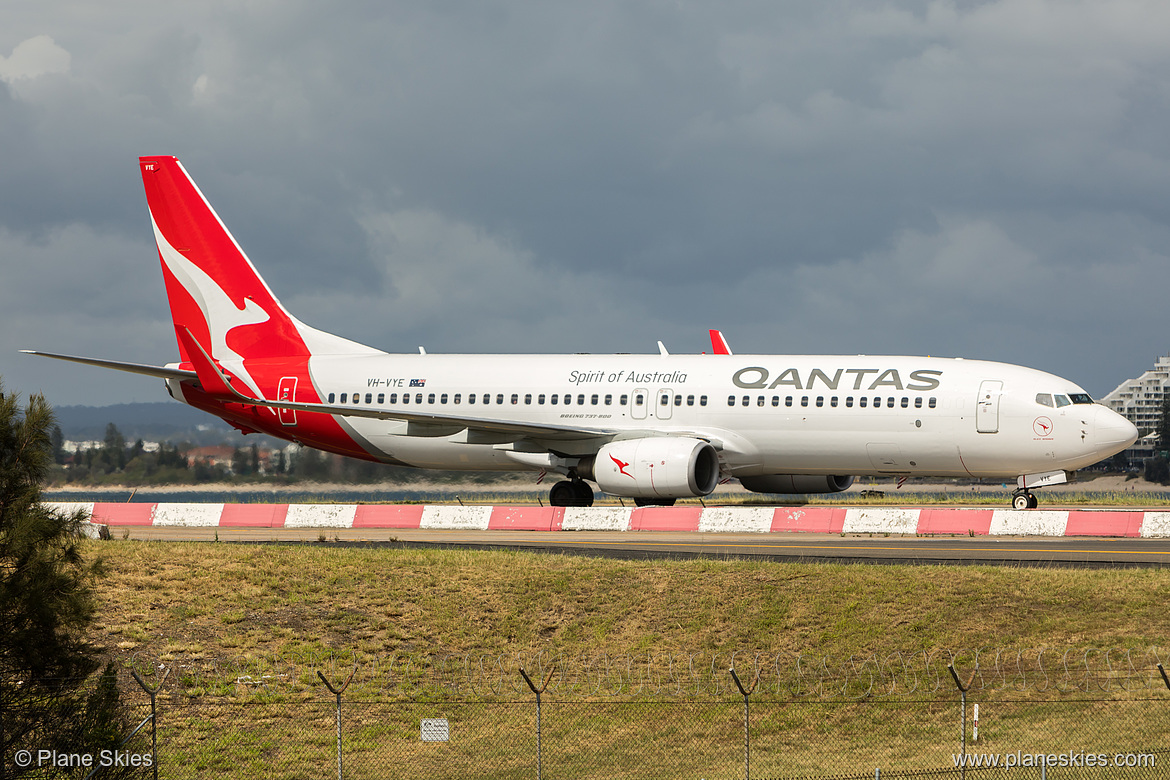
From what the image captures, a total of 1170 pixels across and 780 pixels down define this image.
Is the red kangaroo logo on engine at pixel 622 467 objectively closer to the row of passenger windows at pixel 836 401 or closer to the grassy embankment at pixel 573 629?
the row of passenger windows at pixel 836 401

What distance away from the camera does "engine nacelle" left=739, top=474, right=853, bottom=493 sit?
36500 mm

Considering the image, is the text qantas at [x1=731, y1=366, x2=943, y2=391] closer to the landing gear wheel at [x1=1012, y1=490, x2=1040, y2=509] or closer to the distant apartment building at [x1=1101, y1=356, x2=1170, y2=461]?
the landing gear wheel at [x1=1012, y1=490, x2=1040, y2=509]

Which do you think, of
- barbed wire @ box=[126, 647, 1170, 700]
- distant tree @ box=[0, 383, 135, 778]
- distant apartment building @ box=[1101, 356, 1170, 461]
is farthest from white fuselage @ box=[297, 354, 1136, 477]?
distant apartment building @ box=[1101, 356, 1170, 461]

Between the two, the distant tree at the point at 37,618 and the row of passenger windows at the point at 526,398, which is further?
the row of passenger windows at the point at 526,398

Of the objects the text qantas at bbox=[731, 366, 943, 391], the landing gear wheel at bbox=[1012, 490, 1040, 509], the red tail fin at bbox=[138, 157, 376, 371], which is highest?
the red tail fin at bbox=[138, 157, 376, 371]

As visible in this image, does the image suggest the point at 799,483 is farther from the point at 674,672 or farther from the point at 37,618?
the point at 37,618

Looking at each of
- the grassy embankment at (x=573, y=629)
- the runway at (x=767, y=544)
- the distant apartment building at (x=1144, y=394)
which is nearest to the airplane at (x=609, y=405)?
the runway at (x=767, y=544)

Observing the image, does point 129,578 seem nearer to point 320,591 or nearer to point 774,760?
point 320,591

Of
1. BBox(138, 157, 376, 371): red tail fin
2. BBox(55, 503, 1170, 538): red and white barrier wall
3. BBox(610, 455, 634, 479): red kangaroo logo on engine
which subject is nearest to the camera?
BBox(55, 503, 1170, 538): red and white barrier wall

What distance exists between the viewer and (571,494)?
35.4 meters

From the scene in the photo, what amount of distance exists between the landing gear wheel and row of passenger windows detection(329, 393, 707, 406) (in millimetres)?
8300

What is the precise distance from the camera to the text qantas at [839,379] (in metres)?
32.2

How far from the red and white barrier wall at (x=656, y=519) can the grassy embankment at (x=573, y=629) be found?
6.51m

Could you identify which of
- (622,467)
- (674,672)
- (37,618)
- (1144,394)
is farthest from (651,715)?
(1144,394)
